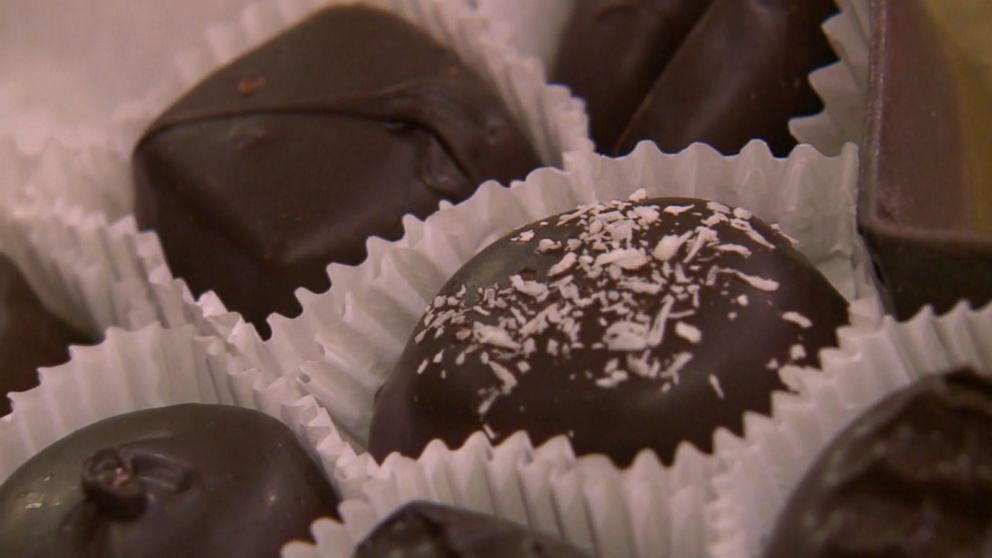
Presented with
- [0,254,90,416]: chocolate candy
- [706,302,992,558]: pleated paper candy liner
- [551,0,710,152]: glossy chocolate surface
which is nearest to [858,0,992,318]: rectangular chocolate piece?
[706,302,992,558]: pleated paper candy liner

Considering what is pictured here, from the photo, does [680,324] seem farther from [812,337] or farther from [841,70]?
[841,70]

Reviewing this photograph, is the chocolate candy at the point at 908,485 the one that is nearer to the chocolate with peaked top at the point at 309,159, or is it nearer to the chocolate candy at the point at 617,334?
the chocolate candy at the point at 617,334

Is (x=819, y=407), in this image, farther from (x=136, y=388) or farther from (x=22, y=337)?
(x=22, y=337)

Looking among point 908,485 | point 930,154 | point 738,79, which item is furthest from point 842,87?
point 908,485

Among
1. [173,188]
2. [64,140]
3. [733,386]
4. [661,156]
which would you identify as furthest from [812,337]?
[64,140]

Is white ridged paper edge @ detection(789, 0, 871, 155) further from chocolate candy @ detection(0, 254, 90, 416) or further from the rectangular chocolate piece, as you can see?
chocolate candy @ detection(0, 254, 90, 416)

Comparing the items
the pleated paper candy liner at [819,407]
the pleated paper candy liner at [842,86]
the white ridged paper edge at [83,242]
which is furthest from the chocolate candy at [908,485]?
the white ridged paper edge at [83,242]

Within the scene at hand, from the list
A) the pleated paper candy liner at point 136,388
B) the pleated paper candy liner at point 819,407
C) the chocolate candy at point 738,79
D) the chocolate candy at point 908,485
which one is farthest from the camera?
the chocolate candy at point 738,79
